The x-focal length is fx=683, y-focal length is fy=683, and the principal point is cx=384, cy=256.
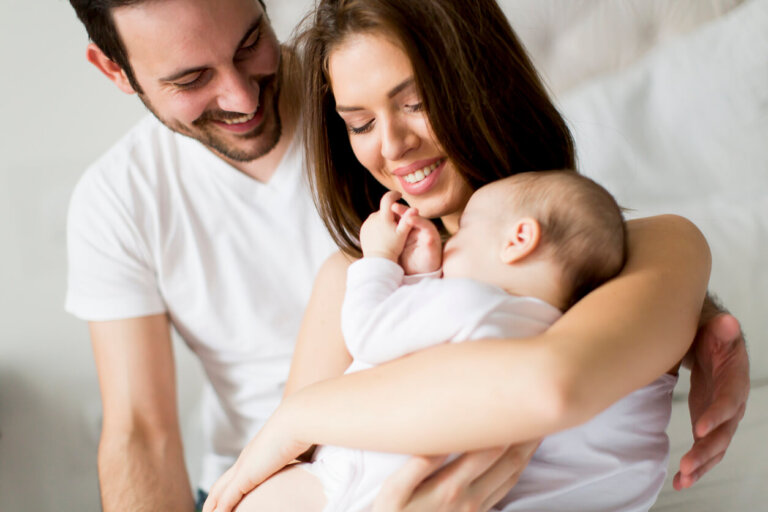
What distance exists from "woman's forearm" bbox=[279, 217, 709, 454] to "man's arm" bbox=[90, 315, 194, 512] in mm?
835

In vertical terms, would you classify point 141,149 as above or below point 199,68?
below

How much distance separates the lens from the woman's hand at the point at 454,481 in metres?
0.89

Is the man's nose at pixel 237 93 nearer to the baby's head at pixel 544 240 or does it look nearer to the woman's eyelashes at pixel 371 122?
the woman's eyelashes at pixel 371 122

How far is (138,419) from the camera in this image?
5.55 feet

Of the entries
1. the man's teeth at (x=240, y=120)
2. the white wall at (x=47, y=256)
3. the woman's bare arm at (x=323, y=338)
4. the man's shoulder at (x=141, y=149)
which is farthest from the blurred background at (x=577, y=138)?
the woman's bare arm at (x=323, y=338)

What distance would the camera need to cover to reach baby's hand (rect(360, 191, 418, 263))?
1044mm

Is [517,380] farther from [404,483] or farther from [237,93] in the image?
[237,93]

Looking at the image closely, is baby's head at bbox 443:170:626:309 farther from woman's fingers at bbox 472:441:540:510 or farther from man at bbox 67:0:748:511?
man at bbox 67:0:748:511

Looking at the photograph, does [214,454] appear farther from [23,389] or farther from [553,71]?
[553,71]

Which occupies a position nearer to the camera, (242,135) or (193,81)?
(193,81)

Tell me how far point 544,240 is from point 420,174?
1.05 feet

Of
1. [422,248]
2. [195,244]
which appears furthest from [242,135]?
[422,248]

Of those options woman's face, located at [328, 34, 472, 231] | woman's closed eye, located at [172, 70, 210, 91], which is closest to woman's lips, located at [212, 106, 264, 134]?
woman's closed eye, located at [172, 70, 210, 91]

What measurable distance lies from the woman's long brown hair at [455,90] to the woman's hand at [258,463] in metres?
0.44
